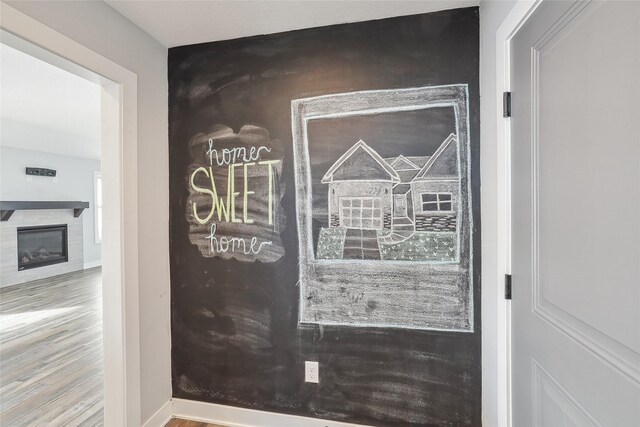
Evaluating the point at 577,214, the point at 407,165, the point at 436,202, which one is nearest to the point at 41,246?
the point at 407,165

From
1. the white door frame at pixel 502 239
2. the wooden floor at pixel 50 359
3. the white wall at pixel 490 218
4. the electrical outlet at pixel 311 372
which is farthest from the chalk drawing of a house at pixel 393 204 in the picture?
the wooden floor at pixel 50 359

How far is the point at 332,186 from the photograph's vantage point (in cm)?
163

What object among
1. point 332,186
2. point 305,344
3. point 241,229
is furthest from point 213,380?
point 332,186

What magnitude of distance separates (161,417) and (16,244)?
18.0ft

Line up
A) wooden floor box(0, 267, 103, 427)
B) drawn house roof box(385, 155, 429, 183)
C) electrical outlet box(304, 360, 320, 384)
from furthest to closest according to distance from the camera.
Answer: wooden floor box(0, 267, 103, 427), electrical outlet box(304, 360, 320, 384), drawn house roof box(385, 155, 429, 183)

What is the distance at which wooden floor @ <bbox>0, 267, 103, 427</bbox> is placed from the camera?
1.93 metres

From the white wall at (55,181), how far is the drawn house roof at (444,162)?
22.7 feet

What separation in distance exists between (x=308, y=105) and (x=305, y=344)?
1.42m

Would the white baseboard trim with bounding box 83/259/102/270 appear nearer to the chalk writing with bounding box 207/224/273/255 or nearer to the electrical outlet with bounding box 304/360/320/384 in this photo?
the chalk writing with bounding box 207/224/273/255

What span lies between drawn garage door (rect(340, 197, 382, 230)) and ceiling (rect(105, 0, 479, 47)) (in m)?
1.00

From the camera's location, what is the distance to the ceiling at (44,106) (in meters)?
2.22

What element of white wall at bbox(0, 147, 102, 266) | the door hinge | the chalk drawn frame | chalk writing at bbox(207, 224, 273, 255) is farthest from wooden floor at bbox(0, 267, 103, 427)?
the door hinge

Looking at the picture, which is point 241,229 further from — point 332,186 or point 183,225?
point 332,186

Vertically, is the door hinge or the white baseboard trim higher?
the door hinge
